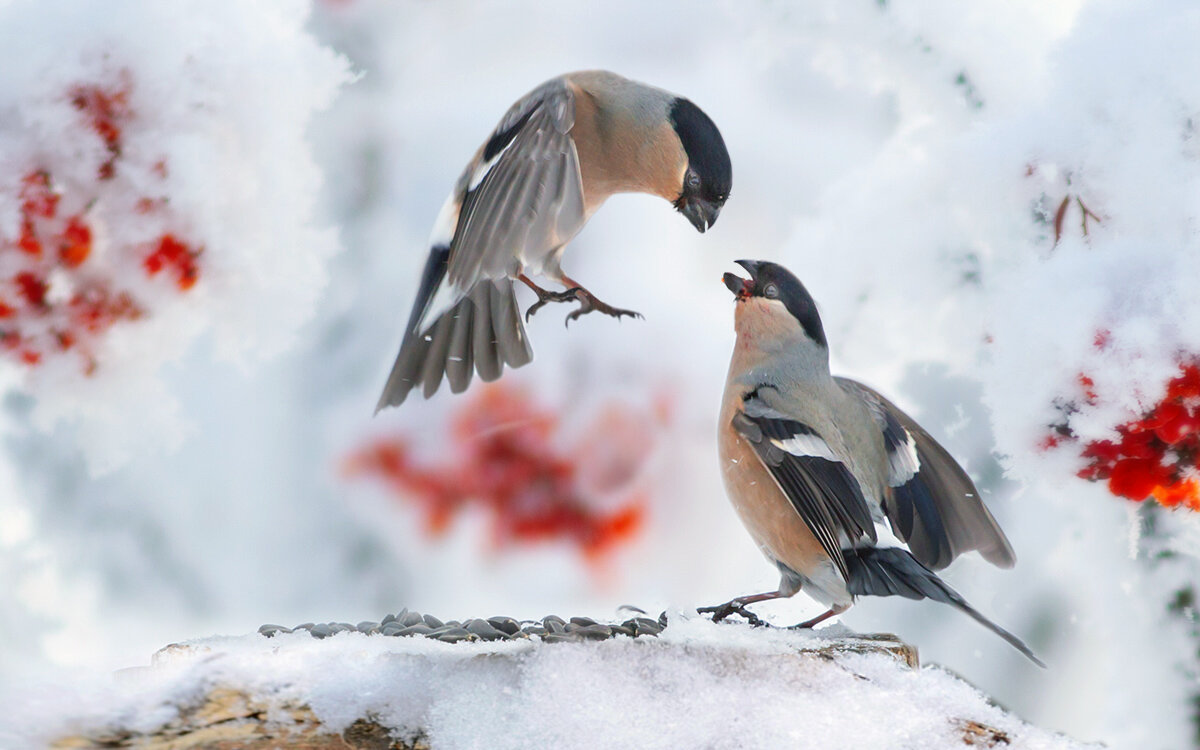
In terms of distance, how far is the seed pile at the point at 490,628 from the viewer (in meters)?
0.72

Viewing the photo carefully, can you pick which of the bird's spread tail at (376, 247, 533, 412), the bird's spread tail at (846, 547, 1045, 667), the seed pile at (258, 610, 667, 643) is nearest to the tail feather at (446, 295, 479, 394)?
the bird's spread tail at (376, 247, 533, 412)

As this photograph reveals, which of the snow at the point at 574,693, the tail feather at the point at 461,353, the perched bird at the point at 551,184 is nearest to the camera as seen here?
the snow at the point at 574,693

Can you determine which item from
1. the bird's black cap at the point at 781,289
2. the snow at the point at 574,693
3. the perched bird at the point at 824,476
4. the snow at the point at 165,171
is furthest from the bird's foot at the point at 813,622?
the snow at the point at 165,171

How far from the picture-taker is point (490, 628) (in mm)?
776

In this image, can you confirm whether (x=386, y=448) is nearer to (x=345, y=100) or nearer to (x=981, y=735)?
(x=345, y=100)

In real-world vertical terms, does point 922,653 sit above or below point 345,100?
below

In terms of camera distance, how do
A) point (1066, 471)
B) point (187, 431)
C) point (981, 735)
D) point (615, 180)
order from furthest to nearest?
point (187, 431), point (615, 180), point (1066, 471), point (981, 735)

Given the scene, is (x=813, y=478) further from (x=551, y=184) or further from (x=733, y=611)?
(x=551, y=184)

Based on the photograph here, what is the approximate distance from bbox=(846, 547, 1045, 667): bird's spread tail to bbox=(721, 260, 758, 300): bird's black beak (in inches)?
9.4

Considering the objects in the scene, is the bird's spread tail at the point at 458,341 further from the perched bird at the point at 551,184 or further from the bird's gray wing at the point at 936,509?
the bird's gray wing at the point at 936,509

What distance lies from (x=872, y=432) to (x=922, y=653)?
19 cm

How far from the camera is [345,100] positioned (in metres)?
0.95

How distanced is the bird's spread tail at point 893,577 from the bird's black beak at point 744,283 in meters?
0.24

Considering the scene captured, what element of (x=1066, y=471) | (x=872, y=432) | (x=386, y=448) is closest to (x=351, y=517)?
(x=386, y=448)
